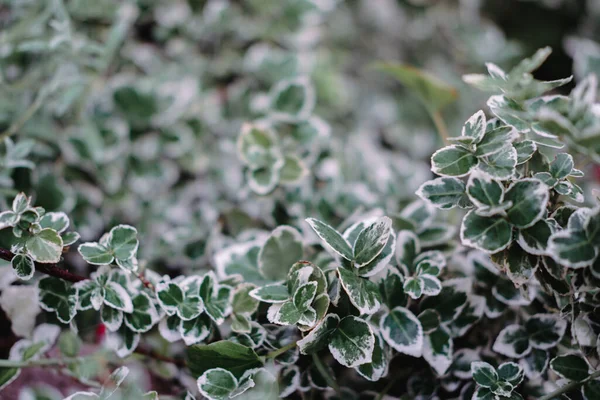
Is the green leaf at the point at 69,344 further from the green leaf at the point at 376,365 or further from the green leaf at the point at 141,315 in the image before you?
the green leaf at the point at 376,365

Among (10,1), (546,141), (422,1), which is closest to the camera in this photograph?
(546,141)

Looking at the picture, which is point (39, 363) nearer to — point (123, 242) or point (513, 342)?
point (123, 242)

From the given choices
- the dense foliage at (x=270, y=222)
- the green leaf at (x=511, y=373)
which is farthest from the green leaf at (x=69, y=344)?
the green leaf at (x=511, y=373)

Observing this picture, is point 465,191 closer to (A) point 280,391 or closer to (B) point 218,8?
(A) point 280,391

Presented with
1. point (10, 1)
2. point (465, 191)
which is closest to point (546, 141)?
point (465, 191)

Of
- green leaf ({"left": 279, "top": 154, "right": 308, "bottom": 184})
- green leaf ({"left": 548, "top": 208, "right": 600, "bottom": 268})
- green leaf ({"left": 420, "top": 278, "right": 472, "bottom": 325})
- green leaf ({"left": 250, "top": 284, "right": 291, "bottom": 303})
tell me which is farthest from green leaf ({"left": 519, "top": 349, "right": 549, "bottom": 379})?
green leaf ({"left": 279, "top": 154, "right": 308, "bottom": 184})

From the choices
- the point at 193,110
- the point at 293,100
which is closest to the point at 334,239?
the point at 293,100
